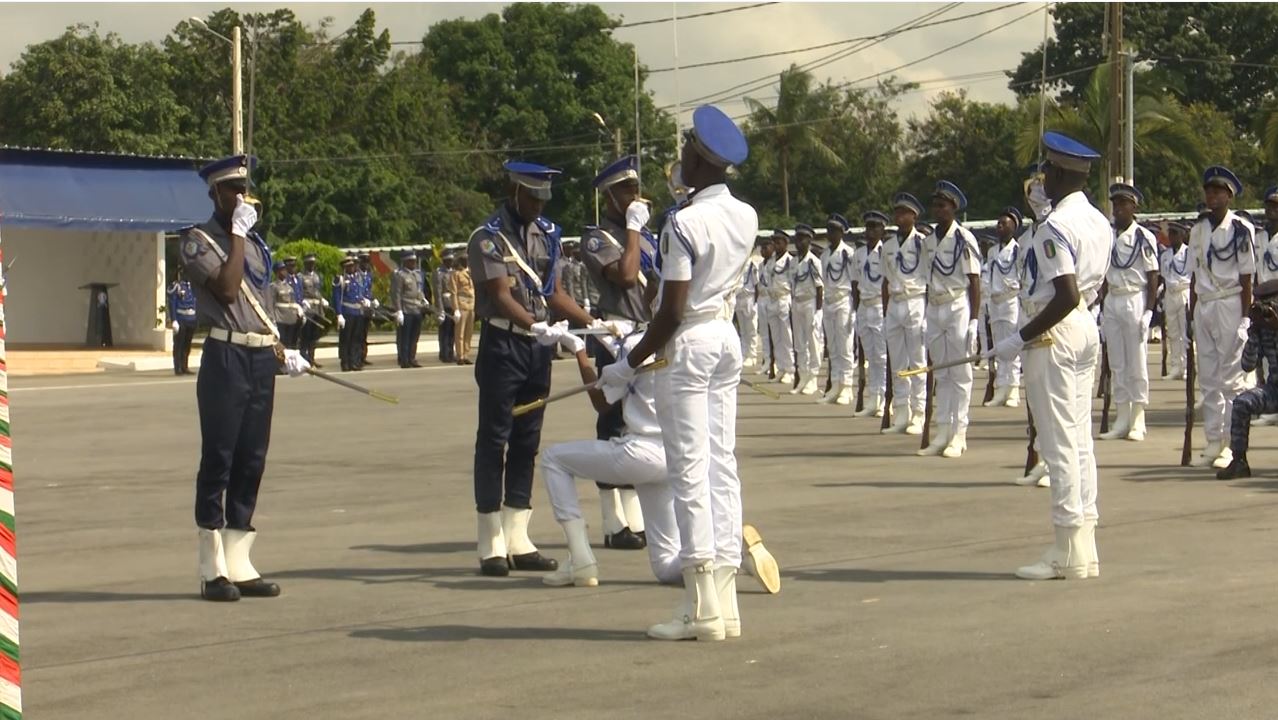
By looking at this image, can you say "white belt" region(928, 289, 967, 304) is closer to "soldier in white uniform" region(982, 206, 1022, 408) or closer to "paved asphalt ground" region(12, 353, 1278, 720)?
"paved asphalt ground" region(12, 353, 1278, 720)

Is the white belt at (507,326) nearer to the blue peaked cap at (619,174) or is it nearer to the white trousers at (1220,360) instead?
the blue peaked cap at (619,174)

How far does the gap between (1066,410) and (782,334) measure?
1737 cm

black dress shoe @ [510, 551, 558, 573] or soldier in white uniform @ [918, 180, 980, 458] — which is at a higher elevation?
soldier in white uniform @ [918, 180, 980, 458]

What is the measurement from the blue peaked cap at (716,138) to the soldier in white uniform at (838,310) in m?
14.4

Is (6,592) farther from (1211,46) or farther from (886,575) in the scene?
(1211,46)

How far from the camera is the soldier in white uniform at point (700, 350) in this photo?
26.6 ft

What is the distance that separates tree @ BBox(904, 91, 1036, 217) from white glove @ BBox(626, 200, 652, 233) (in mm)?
59045

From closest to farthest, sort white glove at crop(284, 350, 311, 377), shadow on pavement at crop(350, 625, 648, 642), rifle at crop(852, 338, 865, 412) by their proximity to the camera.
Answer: shadow on pavement at crop(350, 625, 648, 642)
white glove at crop(284, 350, 311, 377)
rifle at crop(852, 338, 865, 412)

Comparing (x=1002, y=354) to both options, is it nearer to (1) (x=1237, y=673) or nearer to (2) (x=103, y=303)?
(1) (x=1237, y=673)

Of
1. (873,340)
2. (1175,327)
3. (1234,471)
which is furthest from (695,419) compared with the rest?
(1175,327)

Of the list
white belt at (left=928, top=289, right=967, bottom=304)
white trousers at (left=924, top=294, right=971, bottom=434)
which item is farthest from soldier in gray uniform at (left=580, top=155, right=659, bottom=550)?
white belt at (left=928, top=289, right=967, bottom=304)

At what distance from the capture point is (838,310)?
23.1 metres

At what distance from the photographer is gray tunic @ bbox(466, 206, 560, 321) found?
10.0 metres

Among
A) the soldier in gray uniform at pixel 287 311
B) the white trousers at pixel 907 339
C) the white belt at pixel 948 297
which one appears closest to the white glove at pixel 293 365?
the white belt at pixel 948 297
